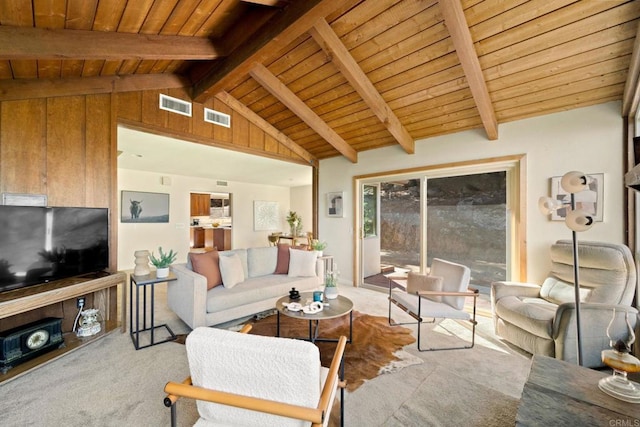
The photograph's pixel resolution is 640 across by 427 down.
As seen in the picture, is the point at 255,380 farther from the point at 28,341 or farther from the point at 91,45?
the point at 91,45

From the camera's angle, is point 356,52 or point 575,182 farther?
point 356,52

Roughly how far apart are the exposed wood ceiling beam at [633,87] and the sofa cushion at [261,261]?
4138 mm

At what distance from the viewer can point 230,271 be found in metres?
3.33

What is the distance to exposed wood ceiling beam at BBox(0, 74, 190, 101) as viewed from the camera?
244 cm

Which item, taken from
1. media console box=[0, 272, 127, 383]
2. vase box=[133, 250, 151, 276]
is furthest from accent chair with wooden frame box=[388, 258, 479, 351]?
media console box=[0, 272, 127, 383]

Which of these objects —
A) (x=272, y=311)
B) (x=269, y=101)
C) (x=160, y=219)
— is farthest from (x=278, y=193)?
(x=272, y=311)

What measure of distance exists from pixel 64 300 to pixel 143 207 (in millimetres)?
4245

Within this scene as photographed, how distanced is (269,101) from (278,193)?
18.0 feet

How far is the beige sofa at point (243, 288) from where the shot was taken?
2834 millimetres

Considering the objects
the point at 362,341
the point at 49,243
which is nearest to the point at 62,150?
the point at 49,243

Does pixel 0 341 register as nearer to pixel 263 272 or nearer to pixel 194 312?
pixel 194 312

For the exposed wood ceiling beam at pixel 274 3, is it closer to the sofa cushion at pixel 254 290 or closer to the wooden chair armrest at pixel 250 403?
the wooden chair armrest at pixel 250 403

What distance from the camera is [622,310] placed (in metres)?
2.14

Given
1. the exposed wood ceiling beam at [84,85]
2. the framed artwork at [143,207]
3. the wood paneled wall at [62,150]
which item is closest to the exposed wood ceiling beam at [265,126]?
the exposed wood ceiling beam at [84,85]
